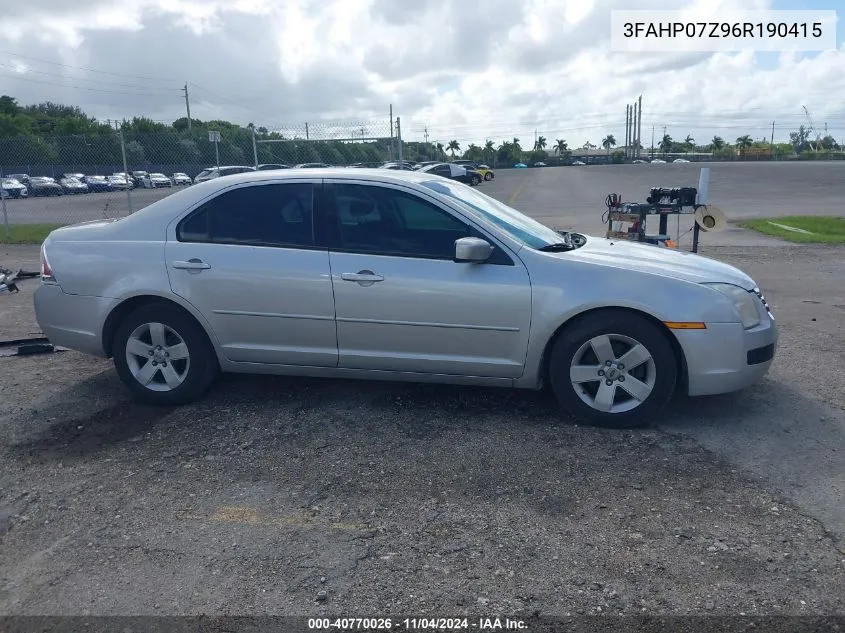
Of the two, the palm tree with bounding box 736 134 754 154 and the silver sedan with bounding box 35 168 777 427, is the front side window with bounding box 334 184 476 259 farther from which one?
the palm tree with bounding box 736 134 754 154

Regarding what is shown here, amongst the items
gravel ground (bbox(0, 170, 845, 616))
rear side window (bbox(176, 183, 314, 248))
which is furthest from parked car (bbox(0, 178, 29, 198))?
rear side window (bbox(176, 183, 314, 248))

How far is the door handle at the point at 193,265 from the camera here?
17.0 feet

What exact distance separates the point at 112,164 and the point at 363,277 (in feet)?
115

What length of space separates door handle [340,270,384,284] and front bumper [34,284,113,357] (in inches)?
69.0

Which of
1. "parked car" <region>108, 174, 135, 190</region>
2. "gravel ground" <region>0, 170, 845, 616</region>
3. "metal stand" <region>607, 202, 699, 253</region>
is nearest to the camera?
"gravel ground" <region>0, 170, 845, 616</region>

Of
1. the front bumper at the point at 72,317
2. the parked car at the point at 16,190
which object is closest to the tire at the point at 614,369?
the front bumper at the point at 72,317

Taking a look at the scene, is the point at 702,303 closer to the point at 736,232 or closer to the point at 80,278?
the point at 80,278

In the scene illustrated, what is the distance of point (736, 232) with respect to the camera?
16.4 metres

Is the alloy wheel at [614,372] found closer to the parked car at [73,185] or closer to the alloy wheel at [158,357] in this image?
the alloy wheel at [158,357]

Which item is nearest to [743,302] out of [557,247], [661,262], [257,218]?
[661,262]

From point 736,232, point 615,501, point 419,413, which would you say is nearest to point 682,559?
point 615,501

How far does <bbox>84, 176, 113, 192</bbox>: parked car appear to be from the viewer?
34781 mm

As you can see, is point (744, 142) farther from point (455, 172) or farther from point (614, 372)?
point (614, 372)

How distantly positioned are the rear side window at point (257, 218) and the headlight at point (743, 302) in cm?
271
